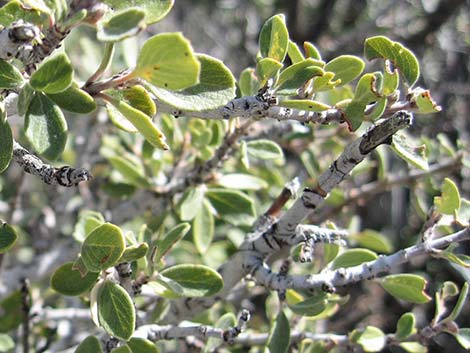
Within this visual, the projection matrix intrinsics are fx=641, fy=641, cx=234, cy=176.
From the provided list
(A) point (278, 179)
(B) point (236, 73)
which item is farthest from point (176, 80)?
Result: (B) point (236, 73)

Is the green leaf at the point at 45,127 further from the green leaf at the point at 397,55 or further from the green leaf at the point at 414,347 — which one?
the green leaf at the point at 414,347

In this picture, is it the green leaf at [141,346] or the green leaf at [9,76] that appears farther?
the green leaf at [141,346]

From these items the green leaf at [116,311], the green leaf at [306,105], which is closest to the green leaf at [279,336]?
the green leaf at [116,311]

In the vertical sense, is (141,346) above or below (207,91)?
below

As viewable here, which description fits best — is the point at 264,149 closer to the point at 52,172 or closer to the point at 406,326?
the point at 406,326

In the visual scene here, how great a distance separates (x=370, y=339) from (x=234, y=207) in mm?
443

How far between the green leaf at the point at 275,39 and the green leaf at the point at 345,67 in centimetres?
10

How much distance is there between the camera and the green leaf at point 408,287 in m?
1.24

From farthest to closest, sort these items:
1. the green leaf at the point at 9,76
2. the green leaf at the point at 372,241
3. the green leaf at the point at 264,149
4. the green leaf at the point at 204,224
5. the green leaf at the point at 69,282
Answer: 1. the green leaf at the point at 372,241
2. the green leaf at the point at 204,224
3. the green leaf at the point at 264,149
4. the green leaf at the point at 69,282
5. the green leaf at the point at 9,76

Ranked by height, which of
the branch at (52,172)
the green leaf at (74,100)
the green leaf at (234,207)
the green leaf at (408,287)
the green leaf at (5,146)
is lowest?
the green leaf at (234,207)

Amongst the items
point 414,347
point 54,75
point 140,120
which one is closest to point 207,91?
point 140,120

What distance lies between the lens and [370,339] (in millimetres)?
1351

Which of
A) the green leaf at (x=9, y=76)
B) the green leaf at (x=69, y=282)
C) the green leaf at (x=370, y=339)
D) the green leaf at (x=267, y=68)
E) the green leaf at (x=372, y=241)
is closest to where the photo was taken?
the green leaf at (x=9, y=76)

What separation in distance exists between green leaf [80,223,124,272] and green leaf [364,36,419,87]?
1.74 feet
